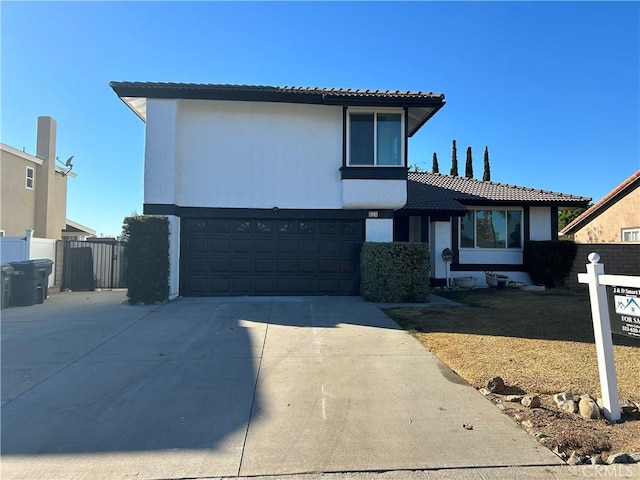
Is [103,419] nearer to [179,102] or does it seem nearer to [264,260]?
[264,260]

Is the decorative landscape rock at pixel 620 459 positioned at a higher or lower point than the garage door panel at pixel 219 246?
lower

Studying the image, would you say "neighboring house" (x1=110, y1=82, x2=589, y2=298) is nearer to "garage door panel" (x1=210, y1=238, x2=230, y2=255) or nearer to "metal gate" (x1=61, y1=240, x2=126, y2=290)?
"garage door panel" (x1=210, y1=238, x2=230, y2=255)

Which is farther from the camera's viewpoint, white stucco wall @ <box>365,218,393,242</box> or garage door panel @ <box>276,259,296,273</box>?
white stucco wall @ <box>365,218,393,242</box>

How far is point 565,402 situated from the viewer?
4.48 metres

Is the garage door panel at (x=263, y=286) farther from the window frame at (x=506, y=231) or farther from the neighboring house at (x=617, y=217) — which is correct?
the neighboring house at (x=617, y=217)

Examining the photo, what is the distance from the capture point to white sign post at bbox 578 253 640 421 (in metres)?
4.15

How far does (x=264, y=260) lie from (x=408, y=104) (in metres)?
6.29

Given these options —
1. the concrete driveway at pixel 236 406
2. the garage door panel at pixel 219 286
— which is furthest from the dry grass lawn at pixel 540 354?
the garage door panel at pixel 219 286

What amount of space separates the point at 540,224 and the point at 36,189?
25.2 metres

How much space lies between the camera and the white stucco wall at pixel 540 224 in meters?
15.9

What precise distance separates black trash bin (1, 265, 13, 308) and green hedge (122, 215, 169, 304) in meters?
3.15

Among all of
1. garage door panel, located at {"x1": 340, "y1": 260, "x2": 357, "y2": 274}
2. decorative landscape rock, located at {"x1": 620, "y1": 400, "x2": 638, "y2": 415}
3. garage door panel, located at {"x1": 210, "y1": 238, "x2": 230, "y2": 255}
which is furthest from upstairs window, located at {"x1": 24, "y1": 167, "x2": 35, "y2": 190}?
decorative landscape rock, located at {"x1": 620, "y1": 400, "x2": 638, "y2": 415}

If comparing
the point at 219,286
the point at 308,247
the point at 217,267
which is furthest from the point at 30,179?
the point at 308,247

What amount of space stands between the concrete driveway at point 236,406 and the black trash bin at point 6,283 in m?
3.47
